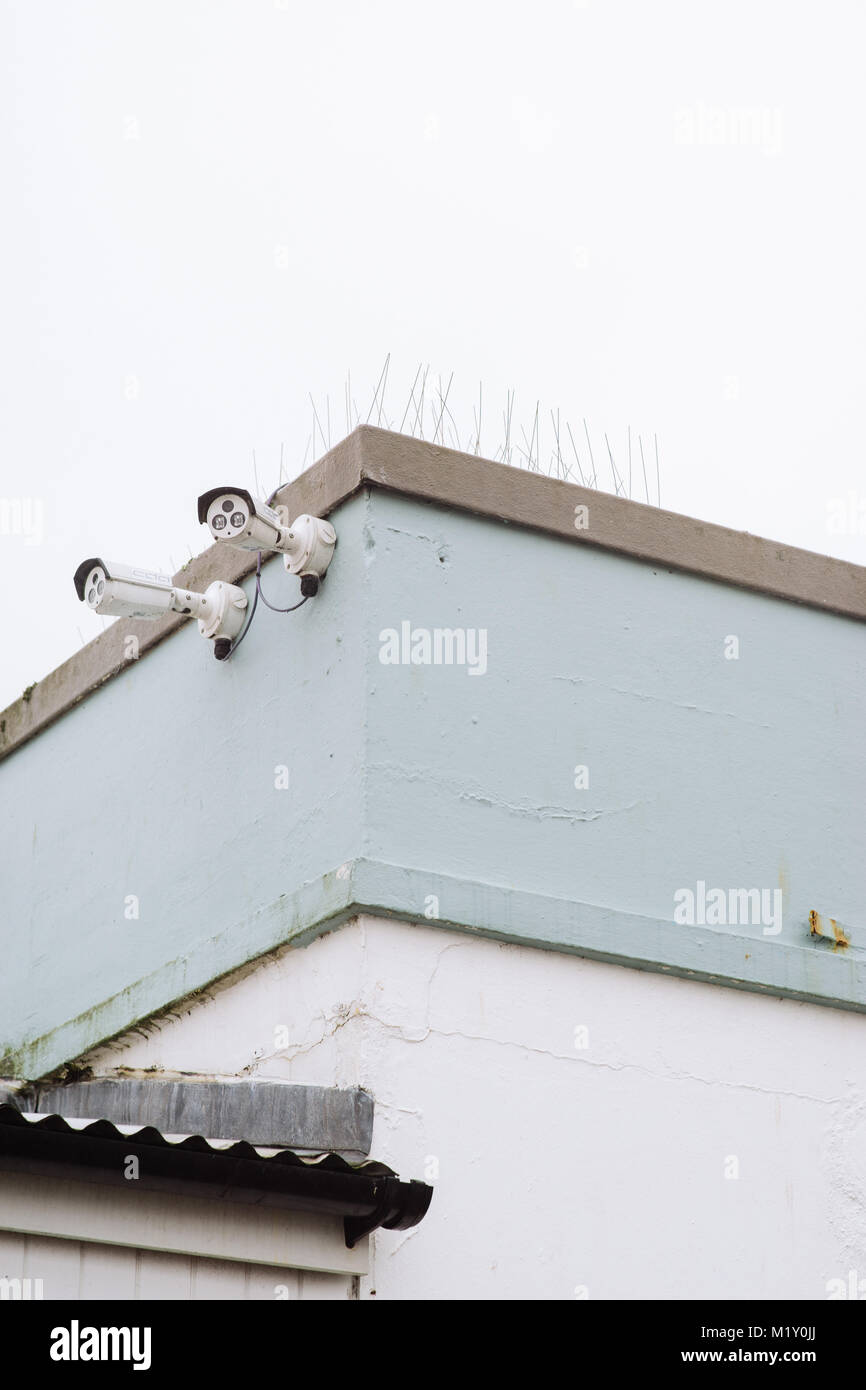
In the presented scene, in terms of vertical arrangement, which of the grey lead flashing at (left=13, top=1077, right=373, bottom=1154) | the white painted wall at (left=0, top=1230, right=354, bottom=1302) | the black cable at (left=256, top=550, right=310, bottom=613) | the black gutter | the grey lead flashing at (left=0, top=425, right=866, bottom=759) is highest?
the grey lead flashing at (left=0, top=425, right=866, bottom=759)

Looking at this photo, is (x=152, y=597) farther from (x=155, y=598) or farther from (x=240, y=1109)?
(x=240, y=1109)

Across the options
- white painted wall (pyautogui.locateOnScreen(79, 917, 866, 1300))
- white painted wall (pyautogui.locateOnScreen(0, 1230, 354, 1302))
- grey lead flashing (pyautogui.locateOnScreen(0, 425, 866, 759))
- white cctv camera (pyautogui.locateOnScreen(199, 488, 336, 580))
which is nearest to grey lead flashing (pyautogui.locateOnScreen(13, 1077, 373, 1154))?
white painted wall (pyautogui.locateOnScreen(79, 917, 866, 1300))

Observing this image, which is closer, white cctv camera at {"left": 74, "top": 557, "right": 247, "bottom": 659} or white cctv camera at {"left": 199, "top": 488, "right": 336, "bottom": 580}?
white cctv camera at {"left": 199, "top": 488, "right": 336, "bottom": 580}

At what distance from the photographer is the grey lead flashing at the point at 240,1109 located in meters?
6.87

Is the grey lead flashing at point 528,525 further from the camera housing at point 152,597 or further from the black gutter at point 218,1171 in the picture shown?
the black gutter at point 218,1171

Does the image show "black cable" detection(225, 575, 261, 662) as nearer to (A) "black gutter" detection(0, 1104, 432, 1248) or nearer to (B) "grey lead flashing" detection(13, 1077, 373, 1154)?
(B) "grey lead flashing" detection(13, 1077, 373, 1154)

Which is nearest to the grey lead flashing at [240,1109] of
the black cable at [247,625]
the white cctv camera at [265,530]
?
the black cable at [247,625]

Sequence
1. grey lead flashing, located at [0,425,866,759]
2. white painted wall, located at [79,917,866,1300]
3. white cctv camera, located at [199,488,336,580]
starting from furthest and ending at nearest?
grey lead flashing, located at [0,425,866,759] < white cctv camera, located at [199,488,336,580] < white painted wall, located at [79,917,866,1300]

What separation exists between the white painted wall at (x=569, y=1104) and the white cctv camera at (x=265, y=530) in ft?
5.35

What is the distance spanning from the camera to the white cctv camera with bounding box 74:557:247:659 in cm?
829

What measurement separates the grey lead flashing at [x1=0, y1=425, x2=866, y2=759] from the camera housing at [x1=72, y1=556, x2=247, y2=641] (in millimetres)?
166

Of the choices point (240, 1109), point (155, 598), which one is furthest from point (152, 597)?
point (240, 1109)

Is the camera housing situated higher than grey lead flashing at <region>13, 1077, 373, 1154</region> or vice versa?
the camera housing

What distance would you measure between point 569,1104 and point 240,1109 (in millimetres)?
1271
